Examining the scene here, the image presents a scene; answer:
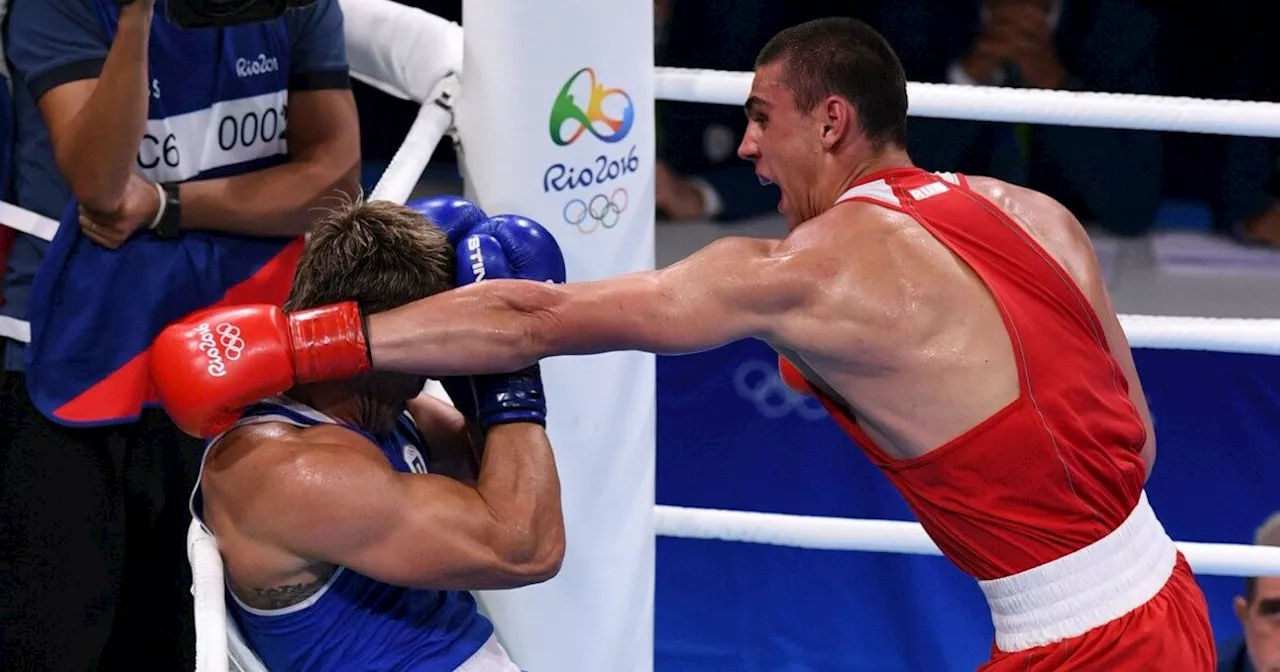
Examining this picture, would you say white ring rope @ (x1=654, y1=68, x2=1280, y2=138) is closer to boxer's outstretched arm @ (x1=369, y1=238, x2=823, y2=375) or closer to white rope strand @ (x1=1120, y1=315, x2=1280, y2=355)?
white rope strand @ (x1=1120, y1=315, x2=1280, y2=355)

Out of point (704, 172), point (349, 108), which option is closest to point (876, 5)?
point (704, 172)

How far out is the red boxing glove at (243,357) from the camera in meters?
1.60

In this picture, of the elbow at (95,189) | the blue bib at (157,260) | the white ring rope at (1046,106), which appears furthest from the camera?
the white ring rope at (1046,106)

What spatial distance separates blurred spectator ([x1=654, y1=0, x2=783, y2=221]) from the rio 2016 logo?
6.85ft

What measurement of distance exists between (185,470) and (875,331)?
3.36 feet

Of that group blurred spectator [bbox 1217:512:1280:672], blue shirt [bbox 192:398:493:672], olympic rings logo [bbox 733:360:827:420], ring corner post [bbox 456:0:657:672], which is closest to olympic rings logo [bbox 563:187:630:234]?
ring corner post [bbox 456:0:657:672]

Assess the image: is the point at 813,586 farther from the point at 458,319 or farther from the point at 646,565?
the point at 458,319

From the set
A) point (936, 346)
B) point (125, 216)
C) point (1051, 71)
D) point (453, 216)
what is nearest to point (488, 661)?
point (453, 216)

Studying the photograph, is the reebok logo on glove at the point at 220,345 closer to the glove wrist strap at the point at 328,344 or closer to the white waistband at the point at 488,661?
the glove wrist strap at the point at 328,344

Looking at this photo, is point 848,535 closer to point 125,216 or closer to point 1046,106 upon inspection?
point 1046,106

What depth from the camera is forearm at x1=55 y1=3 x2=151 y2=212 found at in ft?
6.17

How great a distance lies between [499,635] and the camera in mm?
2180

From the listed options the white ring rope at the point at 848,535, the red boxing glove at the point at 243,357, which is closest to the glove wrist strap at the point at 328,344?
the red boxing glove at the point at 243,357

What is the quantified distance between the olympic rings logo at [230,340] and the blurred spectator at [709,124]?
8.46ft
